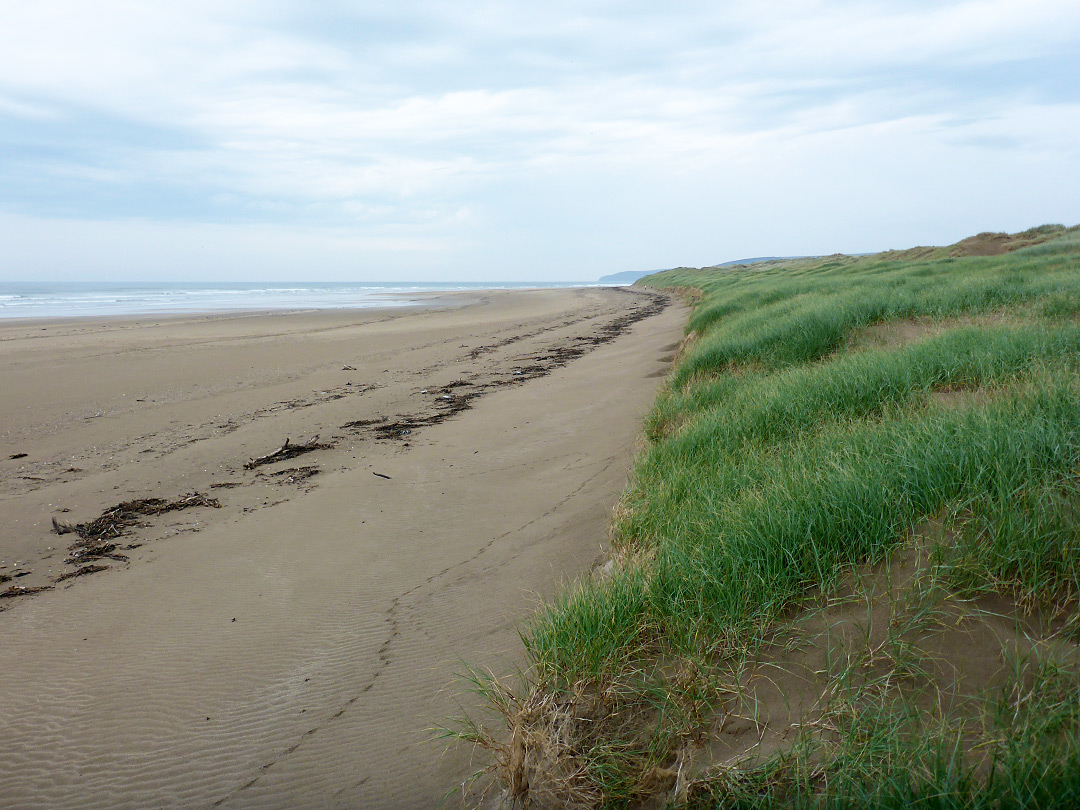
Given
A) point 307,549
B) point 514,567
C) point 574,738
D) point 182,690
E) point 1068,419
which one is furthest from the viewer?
point 307,549

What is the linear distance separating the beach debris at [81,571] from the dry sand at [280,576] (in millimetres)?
85

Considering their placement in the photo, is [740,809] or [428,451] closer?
[740,809]

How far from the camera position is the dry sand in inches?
101

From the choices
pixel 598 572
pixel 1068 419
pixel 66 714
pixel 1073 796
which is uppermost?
pixel 1068 419

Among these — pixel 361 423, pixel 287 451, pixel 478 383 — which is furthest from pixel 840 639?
pixel 478 383

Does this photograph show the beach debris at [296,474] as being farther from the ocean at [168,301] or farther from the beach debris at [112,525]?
the ocean at [168,301]

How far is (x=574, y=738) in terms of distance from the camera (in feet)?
6.66

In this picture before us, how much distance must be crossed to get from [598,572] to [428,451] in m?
3.67

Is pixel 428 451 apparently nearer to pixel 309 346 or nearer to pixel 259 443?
pixel 259 443

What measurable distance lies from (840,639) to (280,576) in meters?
3.41

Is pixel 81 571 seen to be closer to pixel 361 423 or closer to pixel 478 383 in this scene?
pixel 361 423

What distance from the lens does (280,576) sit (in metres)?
4.07

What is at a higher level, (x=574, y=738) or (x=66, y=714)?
(x=574, y=738)

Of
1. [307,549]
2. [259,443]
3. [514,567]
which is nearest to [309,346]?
[259,443]
